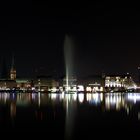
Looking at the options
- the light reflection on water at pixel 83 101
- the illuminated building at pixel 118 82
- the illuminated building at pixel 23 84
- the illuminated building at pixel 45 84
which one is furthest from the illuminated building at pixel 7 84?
the light reflection on water at pixel 83 101

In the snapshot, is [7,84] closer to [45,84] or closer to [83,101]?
[45,84]

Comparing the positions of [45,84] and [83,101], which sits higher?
[45,84]

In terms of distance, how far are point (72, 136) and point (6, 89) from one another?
349 ft

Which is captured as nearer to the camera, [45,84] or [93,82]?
[45,84]

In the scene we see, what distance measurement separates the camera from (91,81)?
122562 mm

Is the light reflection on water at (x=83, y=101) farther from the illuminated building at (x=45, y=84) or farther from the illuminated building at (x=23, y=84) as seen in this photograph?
the illuminated building at (x=23, y=84)

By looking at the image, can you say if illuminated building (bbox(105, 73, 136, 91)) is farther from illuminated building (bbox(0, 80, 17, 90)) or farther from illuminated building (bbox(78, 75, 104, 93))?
illuminated building (bbox(0, 80, 17, 90))

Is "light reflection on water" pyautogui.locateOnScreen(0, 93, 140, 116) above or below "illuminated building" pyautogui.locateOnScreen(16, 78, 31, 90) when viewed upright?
below

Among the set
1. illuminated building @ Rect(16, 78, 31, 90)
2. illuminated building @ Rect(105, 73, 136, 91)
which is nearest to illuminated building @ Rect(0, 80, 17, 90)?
illuminated building @ Rect(16, 78, 31, 90)

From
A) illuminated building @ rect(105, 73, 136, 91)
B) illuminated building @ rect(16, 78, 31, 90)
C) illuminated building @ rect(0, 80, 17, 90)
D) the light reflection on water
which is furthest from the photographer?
illuminated building @ rect(16, 78, 31, 90)

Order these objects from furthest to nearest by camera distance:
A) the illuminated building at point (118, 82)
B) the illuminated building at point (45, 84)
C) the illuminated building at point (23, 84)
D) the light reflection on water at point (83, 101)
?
1. the illuminated building at point (23, 84)
2. the illuminated building at point (118, 82)
3. the illuminated building at point (45, 84)
4. the light reflection on water at point (83, 101)

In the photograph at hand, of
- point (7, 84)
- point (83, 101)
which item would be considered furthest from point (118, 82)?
point (83, 101)

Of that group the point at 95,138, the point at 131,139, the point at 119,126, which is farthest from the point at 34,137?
the point at 119,126

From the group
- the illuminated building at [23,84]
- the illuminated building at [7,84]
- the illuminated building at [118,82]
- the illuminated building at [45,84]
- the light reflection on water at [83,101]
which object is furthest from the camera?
the illuminated building at [23,84]
